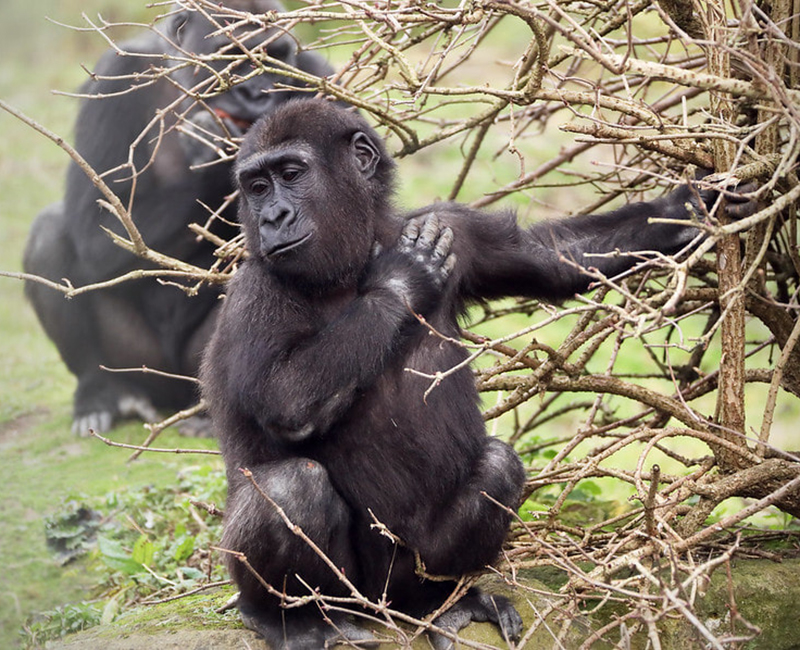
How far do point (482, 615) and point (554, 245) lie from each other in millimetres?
1394

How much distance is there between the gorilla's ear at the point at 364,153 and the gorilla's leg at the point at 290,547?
3.79 feet

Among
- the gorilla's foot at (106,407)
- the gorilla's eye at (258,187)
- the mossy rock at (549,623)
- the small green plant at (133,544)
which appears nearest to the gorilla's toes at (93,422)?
the gorilla's foot at (106,407)

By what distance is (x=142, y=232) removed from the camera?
25.2 ft

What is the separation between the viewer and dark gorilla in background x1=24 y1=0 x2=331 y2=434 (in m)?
7.59

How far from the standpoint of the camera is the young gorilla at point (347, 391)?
3434 mm

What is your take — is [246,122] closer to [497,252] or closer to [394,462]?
[497,252]

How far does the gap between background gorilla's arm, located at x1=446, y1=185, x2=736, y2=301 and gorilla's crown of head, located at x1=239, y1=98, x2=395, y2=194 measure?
0.53m

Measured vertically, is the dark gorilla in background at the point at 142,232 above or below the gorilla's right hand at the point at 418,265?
below

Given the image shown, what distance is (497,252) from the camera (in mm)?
3975

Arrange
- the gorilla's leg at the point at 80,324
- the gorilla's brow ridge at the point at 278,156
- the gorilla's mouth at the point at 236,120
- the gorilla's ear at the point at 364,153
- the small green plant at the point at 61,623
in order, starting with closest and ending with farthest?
1. the gorilla's brow ridge at the point at 278,156
2. the gorilla's ear at the point at 364,153
3. the small green plant at the point at 61,623
4. the gorilla's mouth at the point at 236,120
5. the gorilla's leg at the point at 80,324

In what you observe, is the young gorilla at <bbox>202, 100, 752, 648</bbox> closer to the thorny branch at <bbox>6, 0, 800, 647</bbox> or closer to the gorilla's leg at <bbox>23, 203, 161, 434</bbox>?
the thorny branch at <bbox>6, 0, 800, 647</bbox>

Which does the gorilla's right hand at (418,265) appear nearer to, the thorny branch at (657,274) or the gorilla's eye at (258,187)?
the thorny branch at (657,274)

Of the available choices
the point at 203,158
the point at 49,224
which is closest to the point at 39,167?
the point at 49,224

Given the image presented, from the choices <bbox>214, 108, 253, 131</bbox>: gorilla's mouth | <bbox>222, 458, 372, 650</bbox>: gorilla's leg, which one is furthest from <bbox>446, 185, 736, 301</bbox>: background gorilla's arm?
<bbox>214, 108, 253, 131</bbox>: gorilla's mouth
